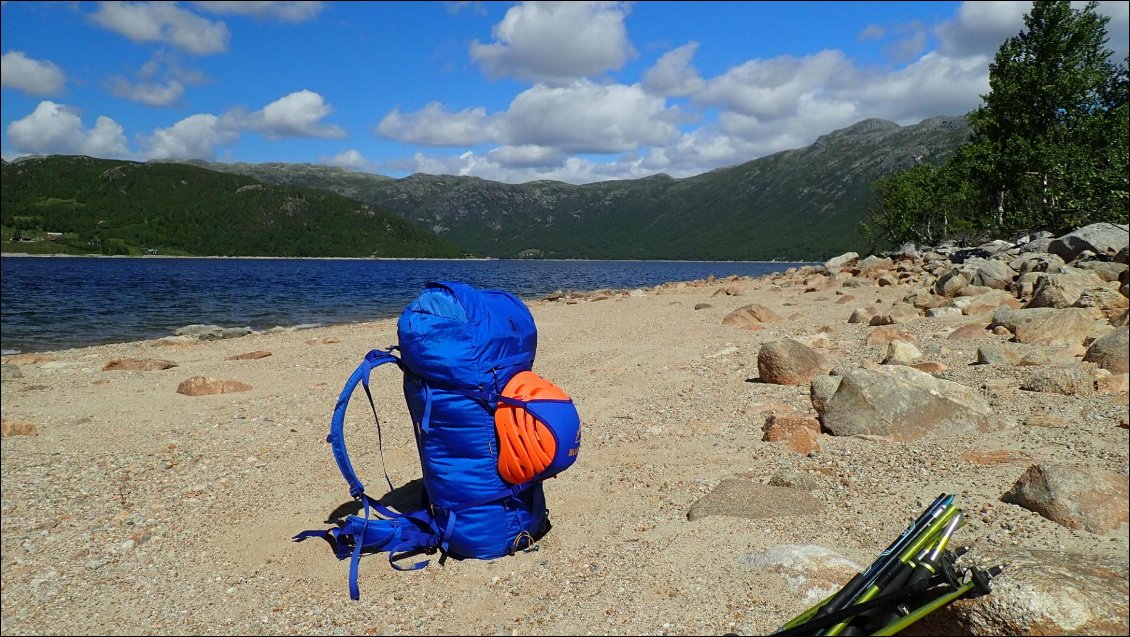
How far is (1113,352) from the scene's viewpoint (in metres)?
7.30

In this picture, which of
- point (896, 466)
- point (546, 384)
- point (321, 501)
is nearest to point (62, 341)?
point (321, 501)

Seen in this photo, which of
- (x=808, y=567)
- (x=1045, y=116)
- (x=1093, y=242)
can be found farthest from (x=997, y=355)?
(x=1045, y=116)

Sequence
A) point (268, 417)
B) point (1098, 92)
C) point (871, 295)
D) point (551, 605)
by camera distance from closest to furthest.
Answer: point (551, 605) → point (268, 417) → point (871, 295) → point (1098, 92)

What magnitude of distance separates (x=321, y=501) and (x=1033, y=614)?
17.4 ft

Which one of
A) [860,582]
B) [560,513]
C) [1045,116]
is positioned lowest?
[560,513]

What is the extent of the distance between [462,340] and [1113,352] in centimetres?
761

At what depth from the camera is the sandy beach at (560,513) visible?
3633mm

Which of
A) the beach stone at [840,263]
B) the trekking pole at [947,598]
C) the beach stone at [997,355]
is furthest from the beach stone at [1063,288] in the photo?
the beach stone at [840,263]

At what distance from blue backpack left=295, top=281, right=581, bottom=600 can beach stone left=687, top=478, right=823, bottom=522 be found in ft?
3.87

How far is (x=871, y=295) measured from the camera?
2097cm

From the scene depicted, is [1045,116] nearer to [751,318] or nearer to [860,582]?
[751,318]

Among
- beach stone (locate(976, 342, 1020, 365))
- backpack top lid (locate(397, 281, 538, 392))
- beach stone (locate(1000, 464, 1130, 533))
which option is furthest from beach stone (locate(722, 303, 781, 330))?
backpack top lid (locate(397, 281, 538, 392))

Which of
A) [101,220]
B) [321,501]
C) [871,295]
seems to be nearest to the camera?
[321,501]

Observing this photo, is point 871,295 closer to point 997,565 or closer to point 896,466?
point 896,466
